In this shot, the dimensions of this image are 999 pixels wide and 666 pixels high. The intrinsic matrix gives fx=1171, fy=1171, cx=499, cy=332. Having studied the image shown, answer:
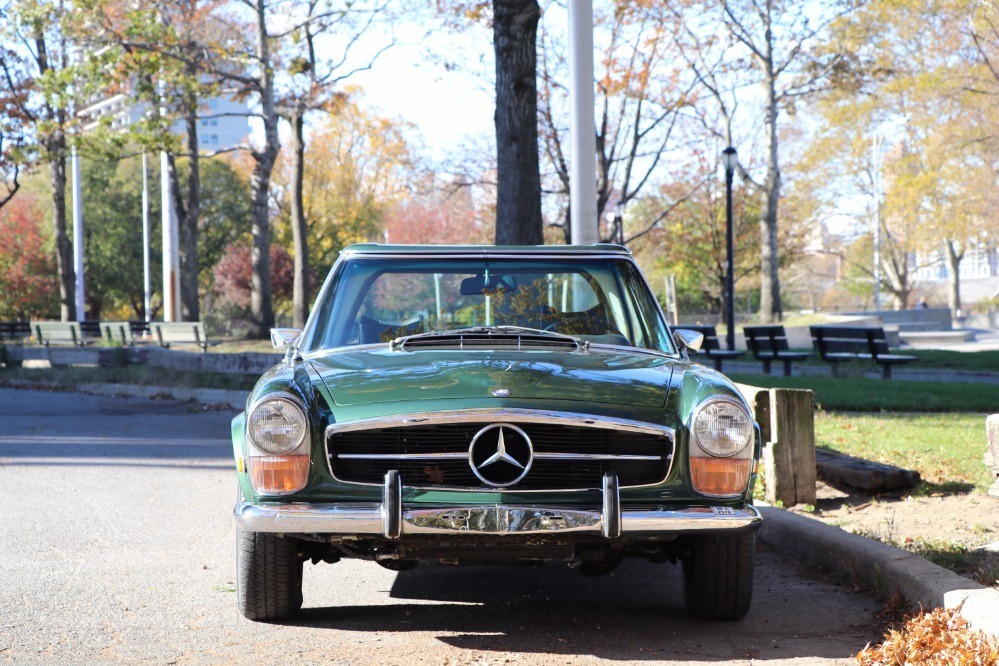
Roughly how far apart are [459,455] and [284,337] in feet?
5.82

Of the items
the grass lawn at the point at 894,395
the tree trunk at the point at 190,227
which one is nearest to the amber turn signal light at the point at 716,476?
the grass lawn at the point at 894,395

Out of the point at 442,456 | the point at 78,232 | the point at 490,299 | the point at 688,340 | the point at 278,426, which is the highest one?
the point at 78,232

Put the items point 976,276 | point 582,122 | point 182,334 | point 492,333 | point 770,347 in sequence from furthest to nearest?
point 976,276 < point 182,334 < point 770,347 < point 582,122 < point 492,333

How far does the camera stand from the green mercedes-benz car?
425 cm

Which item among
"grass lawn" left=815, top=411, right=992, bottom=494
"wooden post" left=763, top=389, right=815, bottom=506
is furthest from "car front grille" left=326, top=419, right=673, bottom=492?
"grass lawn" left=815, top=411, right=992, bottom=494

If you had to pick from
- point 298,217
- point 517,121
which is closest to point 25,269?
point 298,217

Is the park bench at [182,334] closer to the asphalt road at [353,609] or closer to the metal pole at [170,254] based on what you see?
the metal pole at [170,254]

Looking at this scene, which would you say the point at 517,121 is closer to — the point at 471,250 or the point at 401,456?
the point at 471,250

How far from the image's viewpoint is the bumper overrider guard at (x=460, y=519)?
4.20m

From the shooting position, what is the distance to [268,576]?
468cm

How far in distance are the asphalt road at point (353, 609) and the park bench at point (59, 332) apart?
24.3 meters

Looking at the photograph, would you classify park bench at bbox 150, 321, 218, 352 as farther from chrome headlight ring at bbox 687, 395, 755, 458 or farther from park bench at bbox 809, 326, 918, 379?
chrome headlight ring at bbox 687, 395, 755, 458

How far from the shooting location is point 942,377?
18891 mm

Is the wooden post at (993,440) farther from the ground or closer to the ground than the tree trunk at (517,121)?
closer to the ground
